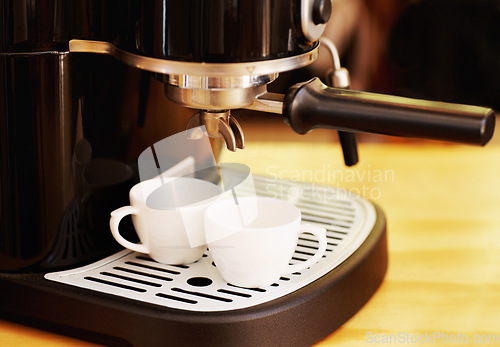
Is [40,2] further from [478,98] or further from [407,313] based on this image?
[478,98]

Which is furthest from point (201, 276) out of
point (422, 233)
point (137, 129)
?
point (422, 233)

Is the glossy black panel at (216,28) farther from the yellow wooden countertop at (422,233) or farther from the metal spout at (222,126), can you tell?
the yellow wooden countertop at (422,233)

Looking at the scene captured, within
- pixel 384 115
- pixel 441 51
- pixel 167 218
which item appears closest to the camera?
pixel 384 115

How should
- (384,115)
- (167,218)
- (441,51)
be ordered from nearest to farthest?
(384,115) < (167,218) < (441,51)

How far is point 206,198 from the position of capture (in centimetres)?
67

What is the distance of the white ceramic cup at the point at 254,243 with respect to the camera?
60cm

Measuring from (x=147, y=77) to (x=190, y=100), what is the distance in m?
0.13

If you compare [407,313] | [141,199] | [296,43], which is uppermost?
[296,43]

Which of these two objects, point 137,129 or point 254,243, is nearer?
point 254,243

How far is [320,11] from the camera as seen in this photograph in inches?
22.4

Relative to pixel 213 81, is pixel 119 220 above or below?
below

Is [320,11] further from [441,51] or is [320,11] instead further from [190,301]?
[441,51]

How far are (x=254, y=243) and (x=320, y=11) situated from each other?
0.18 m

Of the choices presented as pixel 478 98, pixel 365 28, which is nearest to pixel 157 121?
pixel 478 98
